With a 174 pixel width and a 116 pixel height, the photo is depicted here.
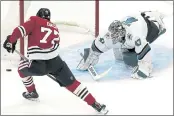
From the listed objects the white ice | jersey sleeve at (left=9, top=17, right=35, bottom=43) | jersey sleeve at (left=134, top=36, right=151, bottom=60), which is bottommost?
the white ice

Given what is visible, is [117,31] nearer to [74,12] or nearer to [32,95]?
[32,95]

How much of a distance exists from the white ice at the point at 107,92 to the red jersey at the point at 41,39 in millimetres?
261

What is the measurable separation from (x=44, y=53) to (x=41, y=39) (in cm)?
7

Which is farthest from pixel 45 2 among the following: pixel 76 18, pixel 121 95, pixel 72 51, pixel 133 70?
pixel 121 95

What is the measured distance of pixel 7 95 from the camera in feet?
7.94

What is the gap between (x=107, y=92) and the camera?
247 centimetres

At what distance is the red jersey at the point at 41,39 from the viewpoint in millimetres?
2156

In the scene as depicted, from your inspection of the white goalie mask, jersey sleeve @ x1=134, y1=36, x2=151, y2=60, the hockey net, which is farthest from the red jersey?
the hockey net

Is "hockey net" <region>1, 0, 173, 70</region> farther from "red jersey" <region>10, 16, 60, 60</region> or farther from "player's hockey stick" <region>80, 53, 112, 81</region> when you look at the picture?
"red jersey" <region>10, 16, 60, 60</region>

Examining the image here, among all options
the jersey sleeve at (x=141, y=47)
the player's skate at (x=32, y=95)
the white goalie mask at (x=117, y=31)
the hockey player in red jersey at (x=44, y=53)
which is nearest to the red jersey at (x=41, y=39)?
the hockey player in red jersey at (x=44, y=53)

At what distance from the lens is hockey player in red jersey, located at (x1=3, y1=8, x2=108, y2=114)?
216 centimetres

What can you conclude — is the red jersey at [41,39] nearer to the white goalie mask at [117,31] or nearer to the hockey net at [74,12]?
the white goalie mask at [117,31]

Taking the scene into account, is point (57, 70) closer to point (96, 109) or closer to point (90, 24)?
point (96, 109)

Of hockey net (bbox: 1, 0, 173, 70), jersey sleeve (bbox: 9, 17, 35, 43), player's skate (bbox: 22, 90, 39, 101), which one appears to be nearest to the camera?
jersey sleeve (bbox: 9, 17, 35, 43)
